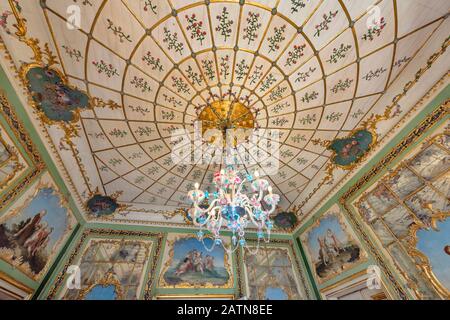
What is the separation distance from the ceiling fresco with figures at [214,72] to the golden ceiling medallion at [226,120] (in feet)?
0.29

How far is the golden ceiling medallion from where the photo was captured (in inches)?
219

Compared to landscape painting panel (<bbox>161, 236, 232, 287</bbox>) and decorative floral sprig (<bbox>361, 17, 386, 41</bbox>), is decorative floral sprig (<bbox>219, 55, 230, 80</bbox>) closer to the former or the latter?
decorative floral sprig (<bbox>361, 17, 386, 41</bbox>)

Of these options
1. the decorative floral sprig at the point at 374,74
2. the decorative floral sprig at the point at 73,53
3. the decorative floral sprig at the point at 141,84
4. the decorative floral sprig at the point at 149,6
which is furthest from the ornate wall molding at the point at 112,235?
the decorative floral sprig at the point at 374,74

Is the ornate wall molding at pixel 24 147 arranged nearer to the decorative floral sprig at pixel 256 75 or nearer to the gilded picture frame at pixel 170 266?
the gilded picture frame at pixel 170 266

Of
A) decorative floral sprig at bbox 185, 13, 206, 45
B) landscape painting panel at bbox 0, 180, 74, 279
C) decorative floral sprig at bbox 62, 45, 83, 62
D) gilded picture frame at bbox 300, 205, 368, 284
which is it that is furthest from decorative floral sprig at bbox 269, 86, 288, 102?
landscape painting panel at bbox 0, 180, 74, 279

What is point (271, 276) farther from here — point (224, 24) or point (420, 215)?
point (224, 24)

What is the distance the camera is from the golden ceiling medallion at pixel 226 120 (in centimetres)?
557

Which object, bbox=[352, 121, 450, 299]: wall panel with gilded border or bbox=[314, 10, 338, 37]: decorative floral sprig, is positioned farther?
bbox=[352, 121, 450, 299]: wall panel with gilded border

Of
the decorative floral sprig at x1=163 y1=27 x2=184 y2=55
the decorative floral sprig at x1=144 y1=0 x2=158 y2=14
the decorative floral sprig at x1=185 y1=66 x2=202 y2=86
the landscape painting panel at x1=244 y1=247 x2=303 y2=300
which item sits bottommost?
the landscape painting panel at x1=244 y1=247 x2=303 y2=300

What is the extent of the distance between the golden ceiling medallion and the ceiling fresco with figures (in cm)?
9

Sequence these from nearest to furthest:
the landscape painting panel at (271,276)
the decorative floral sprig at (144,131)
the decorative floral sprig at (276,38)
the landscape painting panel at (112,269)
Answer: the decorative floral sprig at (276,38), the decorative floral sprig at (144,131), the landscape painting panel at (112,269), the landscape painting panel at (271,276)

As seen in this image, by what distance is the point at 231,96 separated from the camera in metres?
5.39

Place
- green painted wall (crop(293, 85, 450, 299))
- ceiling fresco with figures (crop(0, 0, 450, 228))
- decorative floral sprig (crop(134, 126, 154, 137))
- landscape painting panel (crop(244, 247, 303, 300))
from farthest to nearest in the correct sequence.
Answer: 1. landscape painting panel (crop(244, 247, 303, 300))
2. decorative floral sprig (crop(134, 126, 154, 137))
3. green painted wall (crop(293, 85, 450, 299))
4. ceiling fresco with figures (crop(0, 0, 450, 228))

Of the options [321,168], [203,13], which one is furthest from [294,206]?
[203,13]
